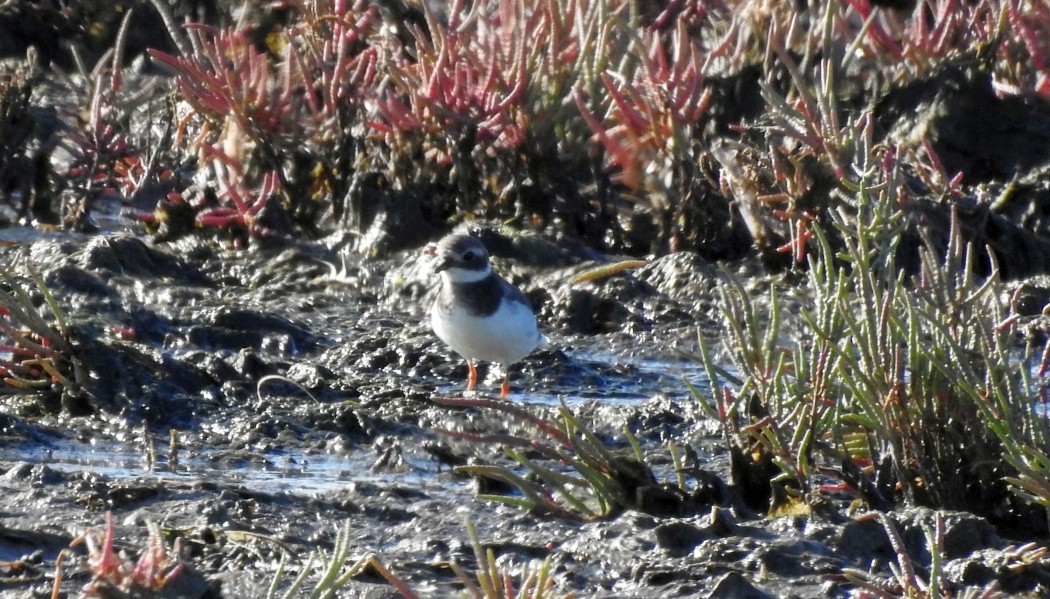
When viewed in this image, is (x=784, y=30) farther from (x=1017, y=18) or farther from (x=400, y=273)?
(x=400, y=273)

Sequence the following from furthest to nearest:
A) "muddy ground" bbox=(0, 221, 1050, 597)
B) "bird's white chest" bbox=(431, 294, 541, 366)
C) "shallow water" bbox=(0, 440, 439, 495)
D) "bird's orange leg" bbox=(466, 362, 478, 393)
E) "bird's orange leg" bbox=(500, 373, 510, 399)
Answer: "bird's orange leg" bbox=(466, 362, 478, 393)
"bird's orange leg" bbox=(500, 373, 510, 399)
"bird's white chest" bbox=(431, 294, 541, 366)
"shallow water" bbox=(0, 440, 439, 495)
"muddy ground" bbox=(0, 221, 1050, 597)

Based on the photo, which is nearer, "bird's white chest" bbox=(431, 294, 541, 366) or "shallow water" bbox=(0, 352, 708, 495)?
"shallow water" bbox=(0, 352, 708, 495)

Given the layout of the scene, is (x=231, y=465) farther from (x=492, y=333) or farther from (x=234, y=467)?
(x=492, y=333)

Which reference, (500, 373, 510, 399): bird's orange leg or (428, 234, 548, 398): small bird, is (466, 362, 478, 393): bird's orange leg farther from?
(500, 373, 510, 399): bird's orange leg

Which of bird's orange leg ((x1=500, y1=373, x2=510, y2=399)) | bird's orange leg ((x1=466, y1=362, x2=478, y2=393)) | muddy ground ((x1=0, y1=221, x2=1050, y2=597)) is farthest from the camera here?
bird's orange leg ((x1=466, y1=362, x2=478, y2=393))

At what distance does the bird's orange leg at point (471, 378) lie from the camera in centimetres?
658

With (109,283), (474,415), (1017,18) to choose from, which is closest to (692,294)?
(474,415)

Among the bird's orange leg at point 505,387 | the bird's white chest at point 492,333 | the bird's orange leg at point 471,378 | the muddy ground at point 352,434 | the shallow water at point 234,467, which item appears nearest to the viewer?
the muddy ground at point 352,434

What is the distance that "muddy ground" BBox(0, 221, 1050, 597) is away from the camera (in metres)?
4.01

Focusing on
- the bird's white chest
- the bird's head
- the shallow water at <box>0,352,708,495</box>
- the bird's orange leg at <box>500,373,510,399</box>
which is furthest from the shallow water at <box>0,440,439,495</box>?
the bird's head

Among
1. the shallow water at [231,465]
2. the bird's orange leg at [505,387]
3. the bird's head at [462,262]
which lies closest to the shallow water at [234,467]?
the shallow water at [231,465]

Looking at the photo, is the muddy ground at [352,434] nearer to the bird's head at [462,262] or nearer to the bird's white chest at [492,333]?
the bird's white chest at [492,333]

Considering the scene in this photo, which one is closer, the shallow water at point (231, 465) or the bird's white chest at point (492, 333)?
the shallow water at point (231, 465)

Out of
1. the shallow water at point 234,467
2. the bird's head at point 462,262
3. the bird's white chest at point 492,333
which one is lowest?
the shallow water at point 234,467
